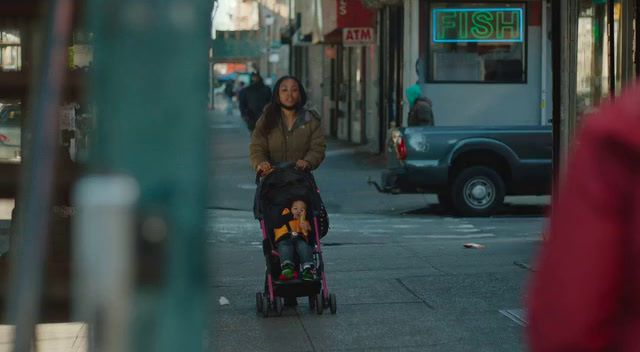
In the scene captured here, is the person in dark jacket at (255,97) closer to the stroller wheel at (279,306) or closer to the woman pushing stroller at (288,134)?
the woman pushing stroller at (288,134)

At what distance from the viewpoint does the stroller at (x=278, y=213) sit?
7.89 metres

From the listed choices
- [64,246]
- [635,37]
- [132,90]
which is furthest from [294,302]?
[132,90]

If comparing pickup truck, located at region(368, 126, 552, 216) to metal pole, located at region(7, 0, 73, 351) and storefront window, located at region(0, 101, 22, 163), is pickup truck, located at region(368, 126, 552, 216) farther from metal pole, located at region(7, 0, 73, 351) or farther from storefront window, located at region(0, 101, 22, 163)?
metal pole, located at region(7, 0, 73, 351)

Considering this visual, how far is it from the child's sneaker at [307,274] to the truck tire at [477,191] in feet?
24.6

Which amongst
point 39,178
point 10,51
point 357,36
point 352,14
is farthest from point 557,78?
point 352,14

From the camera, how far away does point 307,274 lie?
790 cm

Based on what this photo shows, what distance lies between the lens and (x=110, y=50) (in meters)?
2.00

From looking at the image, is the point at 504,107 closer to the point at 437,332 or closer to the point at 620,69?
the point at 620,69

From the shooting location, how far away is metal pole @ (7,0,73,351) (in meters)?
1.94

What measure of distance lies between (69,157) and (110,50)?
2.37 ft

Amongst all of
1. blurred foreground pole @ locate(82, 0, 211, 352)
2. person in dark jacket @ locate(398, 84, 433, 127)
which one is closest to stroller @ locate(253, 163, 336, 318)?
blurred foreground pole @ locate(82, 0, 211, 352)

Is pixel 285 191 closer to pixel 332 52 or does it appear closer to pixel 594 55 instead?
pixel 594 55

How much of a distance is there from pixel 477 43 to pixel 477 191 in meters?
5.54

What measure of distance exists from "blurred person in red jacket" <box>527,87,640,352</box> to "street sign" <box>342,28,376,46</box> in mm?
24438
